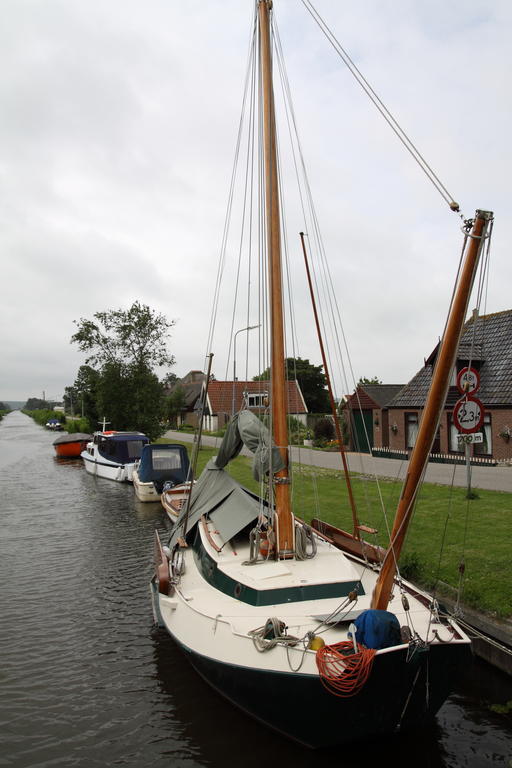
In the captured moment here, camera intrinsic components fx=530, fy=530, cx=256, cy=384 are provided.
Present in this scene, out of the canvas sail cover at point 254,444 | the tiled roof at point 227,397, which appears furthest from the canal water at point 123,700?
the tiled roof at point 227,397

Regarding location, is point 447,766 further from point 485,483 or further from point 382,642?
point 485,483

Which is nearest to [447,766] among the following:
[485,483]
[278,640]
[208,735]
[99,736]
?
[278,640]

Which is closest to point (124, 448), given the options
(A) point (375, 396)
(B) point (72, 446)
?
(B) point (72, 446)

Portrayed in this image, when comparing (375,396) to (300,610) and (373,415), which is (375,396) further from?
(300,610)

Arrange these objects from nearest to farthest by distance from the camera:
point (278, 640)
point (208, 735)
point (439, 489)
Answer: point (278, 640), point (208, 735), point (439, 489)

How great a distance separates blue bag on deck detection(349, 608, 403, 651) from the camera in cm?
545

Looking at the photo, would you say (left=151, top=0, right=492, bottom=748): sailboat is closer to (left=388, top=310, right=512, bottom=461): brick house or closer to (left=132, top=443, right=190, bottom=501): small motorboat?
(left=132, top=443, right=190, bottom=501): small motorboat

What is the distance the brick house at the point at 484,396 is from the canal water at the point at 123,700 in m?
15.8

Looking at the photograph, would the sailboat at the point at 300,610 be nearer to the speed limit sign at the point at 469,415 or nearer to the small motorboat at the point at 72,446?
the speed limit sign at the point at 469,415

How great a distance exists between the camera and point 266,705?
19.7ft

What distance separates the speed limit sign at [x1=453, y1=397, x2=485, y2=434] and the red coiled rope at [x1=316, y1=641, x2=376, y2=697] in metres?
3.24

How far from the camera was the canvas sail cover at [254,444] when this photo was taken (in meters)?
8.74

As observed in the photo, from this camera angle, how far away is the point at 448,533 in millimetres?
11758

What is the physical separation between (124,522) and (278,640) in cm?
1423
